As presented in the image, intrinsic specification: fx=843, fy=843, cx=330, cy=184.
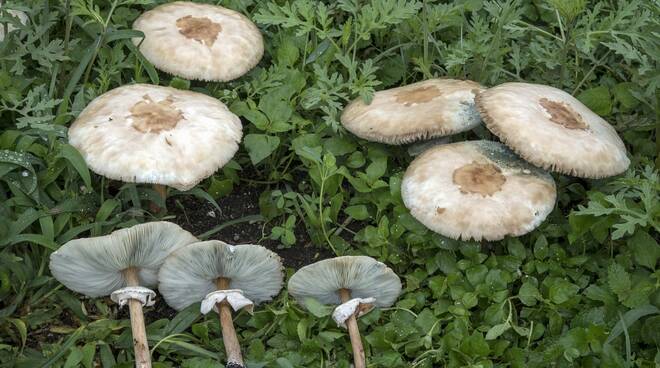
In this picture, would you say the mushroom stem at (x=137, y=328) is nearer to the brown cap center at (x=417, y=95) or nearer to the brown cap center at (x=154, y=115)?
the brown cap center at (x=154, y=115)

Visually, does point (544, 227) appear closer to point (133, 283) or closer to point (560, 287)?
point (560, 287)

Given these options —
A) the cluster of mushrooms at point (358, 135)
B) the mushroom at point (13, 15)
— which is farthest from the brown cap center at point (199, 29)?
the mushroom at point (13, 15)

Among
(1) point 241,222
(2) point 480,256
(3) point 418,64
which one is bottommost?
(1) point 241,222

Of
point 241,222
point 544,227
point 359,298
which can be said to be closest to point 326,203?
point 241,222

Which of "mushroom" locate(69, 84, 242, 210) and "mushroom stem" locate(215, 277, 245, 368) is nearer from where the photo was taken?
"mushroom stem" locate(215, 277, 245, 368)

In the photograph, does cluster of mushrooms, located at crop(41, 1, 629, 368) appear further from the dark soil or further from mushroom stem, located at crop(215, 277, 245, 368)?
the dark soil

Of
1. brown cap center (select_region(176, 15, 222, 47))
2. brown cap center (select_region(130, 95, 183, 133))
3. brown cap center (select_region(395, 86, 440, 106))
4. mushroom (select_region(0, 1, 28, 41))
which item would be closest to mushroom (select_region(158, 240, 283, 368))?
brown cap center (select_region(130, 95, 183, 133))
